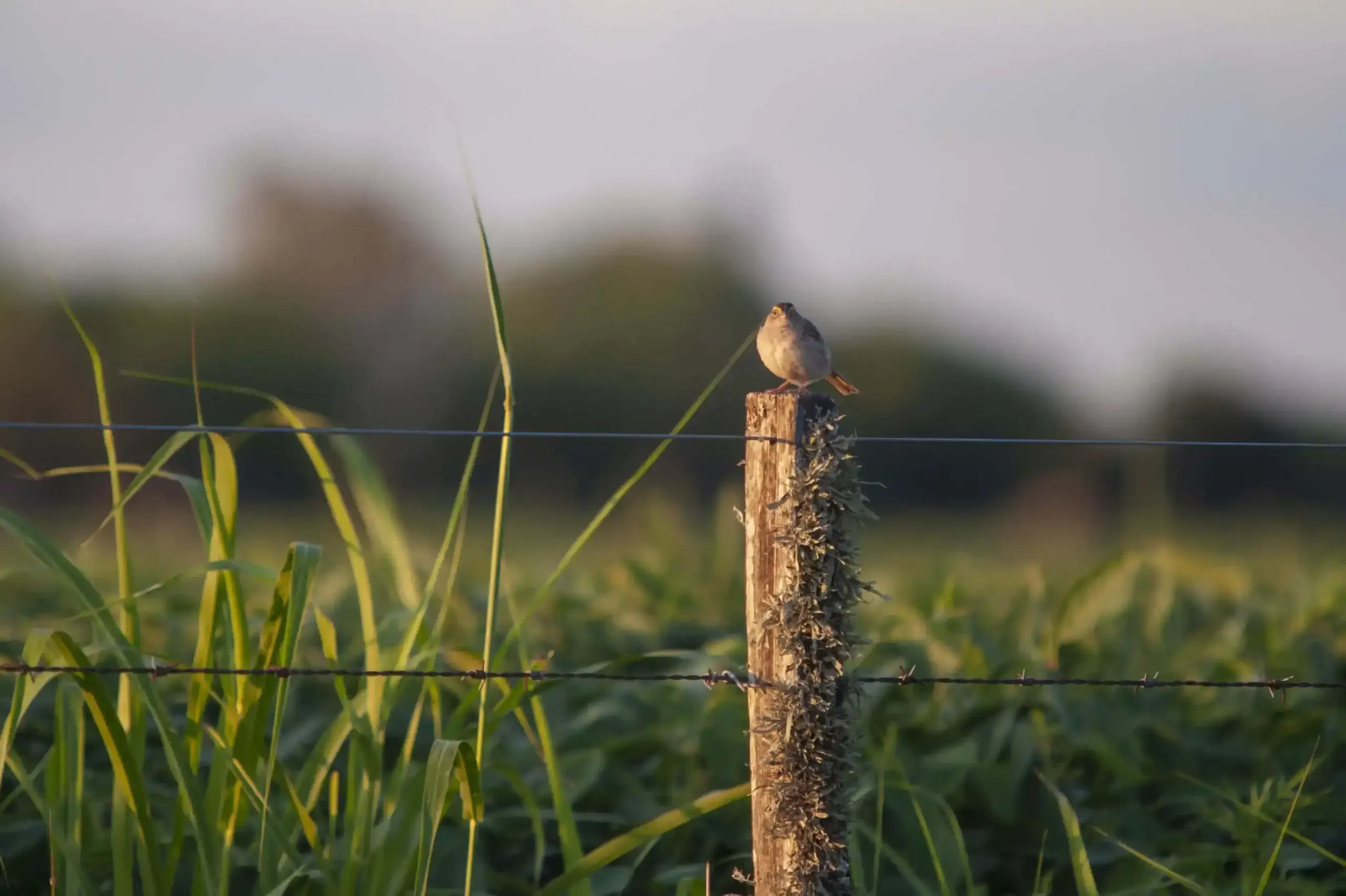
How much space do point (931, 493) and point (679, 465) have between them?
2459 millimetres

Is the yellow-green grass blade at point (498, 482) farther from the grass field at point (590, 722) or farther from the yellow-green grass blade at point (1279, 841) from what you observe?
the yellow-green grass blade at point (1279, 841)

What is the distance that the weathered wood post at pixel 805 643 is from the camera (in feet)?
7.27

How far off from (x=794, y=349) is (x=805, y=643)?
47.4 inches

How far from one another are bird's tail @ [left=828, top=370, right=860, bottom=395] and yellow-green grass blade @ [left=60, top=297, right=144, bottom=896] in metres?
1.74

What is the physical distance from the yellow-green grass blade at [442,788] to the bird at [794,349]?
133 centimetres

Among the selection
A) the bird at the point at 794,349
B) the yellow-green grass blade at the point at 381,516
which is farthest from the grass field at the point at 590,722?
the bird at the point at 794,349

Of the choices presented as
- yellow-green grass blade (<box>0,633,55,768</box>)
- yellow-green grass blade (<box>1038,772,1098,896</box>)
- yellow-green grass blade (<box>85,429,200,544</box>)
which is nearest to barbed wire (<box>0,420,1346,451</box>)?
yellow-green grass blade (<box>85,429,200,544</box>)

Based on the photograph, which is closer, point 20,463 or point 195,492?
point 20,463

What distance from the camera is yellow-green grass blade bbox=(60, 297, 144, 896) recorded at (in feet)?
8.18

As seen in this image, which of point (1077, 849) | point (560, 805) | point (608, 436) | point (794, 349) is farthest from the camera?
point (794, 349)

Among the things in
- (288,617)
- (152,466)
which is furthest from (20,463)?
(288,617)

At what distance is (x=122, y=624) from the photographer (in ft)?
8.93

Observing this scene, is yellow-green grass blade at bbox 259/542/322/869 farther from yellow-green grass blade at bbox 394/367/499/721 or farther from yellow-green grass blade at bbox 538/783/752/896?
yellow-green grass blade at bbox 538/783/752/896

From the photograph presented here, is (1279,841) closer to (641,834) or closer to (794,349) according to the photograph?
(641,834)
